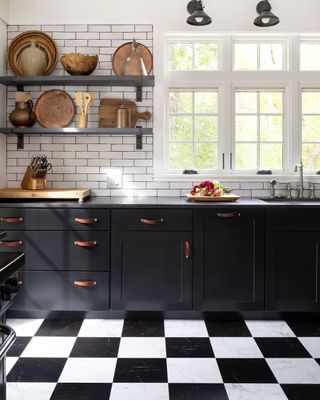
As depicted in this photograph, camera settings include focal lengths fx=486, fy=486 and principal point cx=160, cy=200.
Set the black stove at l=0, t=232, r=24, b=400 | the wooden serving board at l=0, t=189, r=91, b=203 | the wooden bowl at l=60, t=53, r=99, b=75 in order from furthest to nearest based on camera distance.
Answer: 1. the wooden bowl at l=60, t=53, r=99, b=75
2. the wooden serving board at l=0, t=189, r=91, b=203
3. the black stove at l=0, t=232, r=24, b=400

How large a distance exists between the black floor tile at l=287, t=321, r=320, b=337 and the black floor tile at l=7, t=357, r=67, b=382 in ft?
5.85

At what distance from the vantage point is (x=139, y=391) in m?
2.72

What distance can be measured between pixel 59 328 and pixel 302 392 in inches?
74.9

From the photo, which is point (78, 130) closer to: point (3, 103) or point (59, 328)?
point (3, 103)

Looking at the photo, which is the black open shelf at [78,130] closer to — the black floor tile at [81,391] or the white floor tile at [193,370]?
the white floor tile at [193,370]

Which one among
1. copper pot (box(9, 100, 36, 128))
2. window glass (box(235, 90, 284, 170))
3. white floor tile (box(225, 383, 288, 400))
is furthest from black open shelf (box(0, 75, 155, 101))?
white floor tile (box(225, 383, 288, 400))

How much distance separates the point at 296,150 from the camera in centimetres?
470

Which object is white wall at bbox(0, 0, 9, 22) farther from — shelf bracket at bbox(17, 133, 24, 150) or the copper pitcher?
the copper pitcher

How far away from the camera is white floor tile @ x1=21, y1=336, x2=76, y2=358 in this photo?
3.25 metres

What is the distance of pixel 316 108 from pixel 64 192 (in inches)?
101

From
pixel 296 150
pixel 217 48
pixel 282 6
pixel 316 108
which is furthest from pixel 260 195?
pixel 282 6

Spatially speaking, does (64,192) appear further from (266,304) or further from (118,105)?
(266,304)

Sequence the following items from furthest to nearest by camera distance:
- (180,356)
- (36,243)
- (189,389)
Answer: (36,243), (180,356), (189,389)

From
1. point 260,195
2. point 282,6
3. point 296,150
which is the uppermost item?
point 282,6
